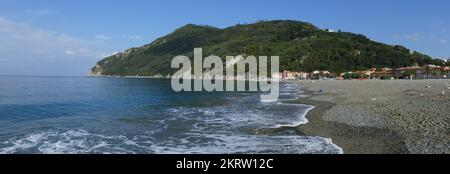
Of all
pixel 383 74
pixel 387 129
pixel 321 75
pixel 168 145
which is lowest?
pixel 168 145

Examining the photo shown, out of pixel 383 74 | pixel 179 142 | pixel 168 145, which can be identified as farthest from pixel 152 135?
pixel 383 74

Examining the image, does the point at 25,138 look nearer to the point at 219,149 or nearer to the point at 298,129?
the point at 219,149

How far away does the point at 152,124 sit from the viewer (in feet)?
94.3

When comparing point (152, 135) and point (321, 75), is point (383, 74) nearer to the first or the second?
point (321, 75)

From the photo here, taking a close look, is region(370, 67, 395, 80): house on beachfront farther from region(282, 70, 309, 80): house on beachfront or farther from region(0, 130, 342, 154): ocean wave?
region(0, 130, 342, 154): ocean wave

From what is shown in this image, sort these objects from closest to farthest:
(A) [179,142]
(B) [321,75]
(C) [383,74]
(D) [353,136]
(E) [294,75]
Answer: (D) [353,136] < (A) [179,142] < (C) [383,74] < (B) [321,75] < (E) [294,75]

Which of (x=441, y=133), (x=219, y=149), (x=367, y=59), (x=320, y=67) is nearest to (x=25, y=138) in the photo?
(x=219, y=149)

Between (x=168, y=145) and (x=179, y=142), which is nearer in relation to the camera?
(x=168, y=145)

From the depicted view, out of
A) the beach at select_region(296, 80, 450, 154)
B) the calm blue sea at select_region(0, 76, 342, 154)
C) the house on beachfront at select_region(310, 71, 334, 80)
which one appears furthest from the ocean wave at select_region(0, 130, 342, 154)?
the house on beachfront at select_region(310, 71, 334, 80)

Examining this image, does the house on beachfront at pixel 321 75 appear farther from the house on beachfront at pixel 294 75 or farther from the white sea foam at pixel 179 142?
the white sea foam at pixel 179 142

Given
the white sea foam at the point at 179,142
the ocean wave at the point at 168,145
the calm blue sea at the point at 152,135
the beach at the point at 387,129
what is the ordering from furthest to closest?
the calm blue sea at the point at 152,135 → the white sea foam at the point at 179,142 → the ocean wave at the point at 168,145 → the beach at the point at 387,129

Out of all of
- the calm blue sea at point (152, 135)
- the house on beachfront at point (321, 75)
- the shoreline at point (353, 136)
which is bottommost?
the calm blue sea at point (152, 135)

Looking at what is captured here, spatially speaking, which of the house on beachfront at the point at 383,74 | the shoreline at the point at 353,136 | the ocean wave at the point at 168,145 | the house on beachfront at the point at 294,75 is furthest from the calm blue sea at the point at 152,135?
the house on beachfront at the point at 294,75

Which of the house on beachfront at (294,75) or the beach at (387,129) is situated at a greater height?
the house on beachfront at (294,75)
